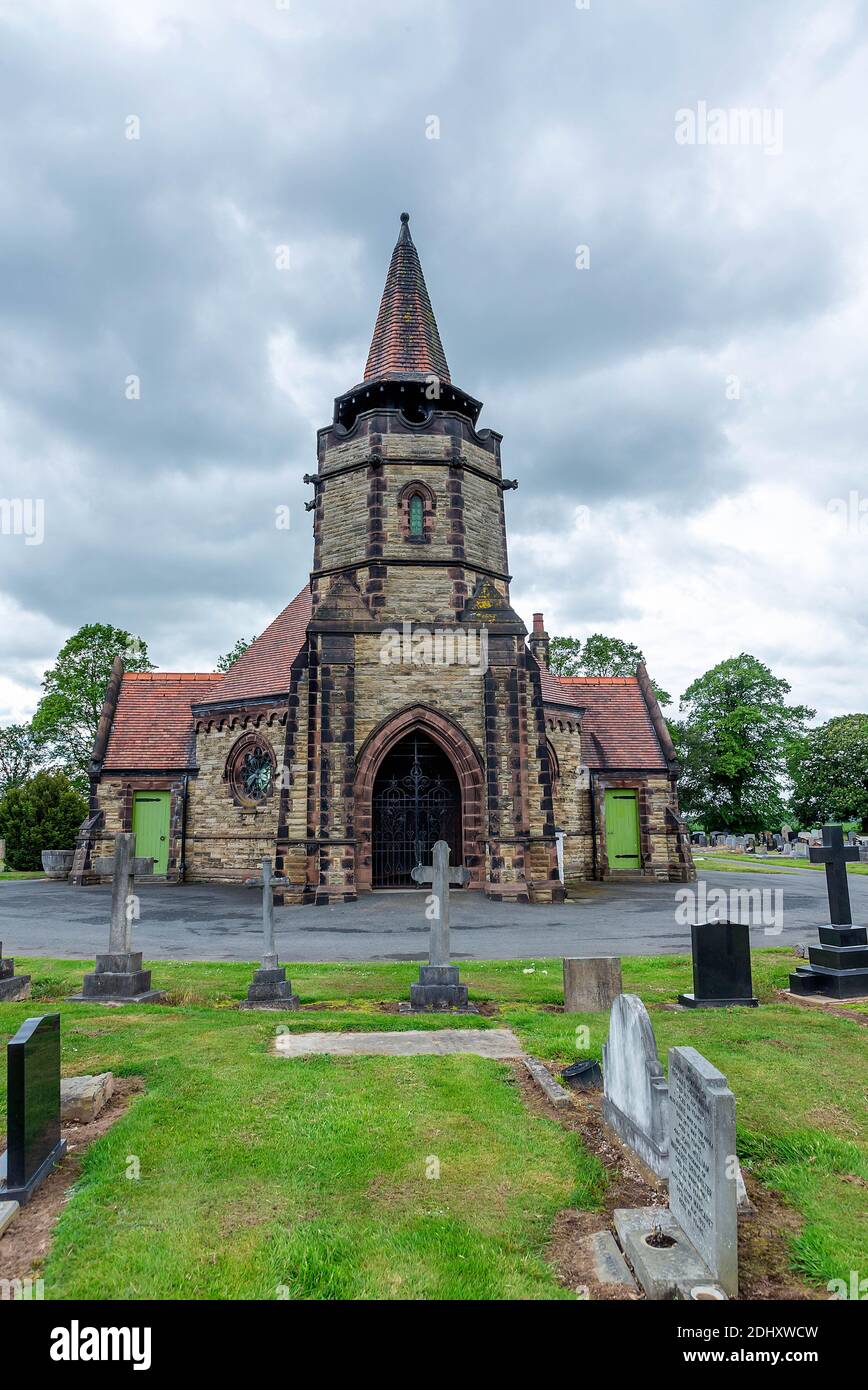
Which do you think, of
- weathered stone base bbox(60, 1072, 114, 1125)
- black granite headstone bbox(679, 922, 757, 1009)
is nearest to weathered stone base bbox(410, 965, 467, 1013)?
black granite headstone bbox(679, 922, 757, 1009)

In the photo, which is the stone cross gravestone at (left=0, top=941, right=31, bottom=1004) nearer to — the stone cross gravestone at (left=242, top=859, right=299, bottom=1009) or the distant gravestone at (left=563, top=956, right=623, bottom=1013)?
the stone cross gravestone at (left=242, top=859, right=299, bottom=1009)

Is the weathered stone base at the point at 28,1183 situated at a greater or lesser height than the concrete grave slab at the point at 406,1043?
greater

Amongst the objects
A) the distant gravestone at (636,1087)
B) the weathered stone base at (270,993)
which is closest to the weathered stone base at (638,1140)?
the distant gravestone at (636,1087)

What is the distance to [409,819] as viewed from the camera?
1981 centimetres

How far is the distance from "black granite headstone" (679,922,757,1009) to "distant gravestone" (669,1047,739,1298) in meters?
4.52

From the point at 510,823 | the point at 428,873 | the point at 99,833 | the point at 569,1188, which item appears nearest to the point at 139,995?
the point at 428,873

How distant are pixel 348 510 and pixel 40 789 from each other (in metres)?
18.9

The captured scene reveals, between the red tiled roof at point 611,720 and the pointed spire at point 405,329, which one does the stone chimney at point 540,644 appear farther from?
the pointed spire at point 405,329

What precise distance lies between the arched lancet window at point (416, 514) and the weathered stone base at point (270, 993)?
46.2ft

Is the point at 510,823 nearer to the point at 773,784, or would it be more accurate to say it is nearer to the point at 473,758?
the point at 473,758

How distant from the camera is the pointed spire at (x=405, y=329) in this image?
2303 centimetres

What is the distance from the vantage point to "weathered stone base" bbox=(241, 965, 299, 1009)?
340 inches

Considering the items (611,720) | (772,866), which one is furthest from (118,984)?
(772,866)

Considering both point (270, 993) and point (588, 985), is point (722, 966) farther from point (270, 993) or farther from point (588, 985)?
point (270, 993)
